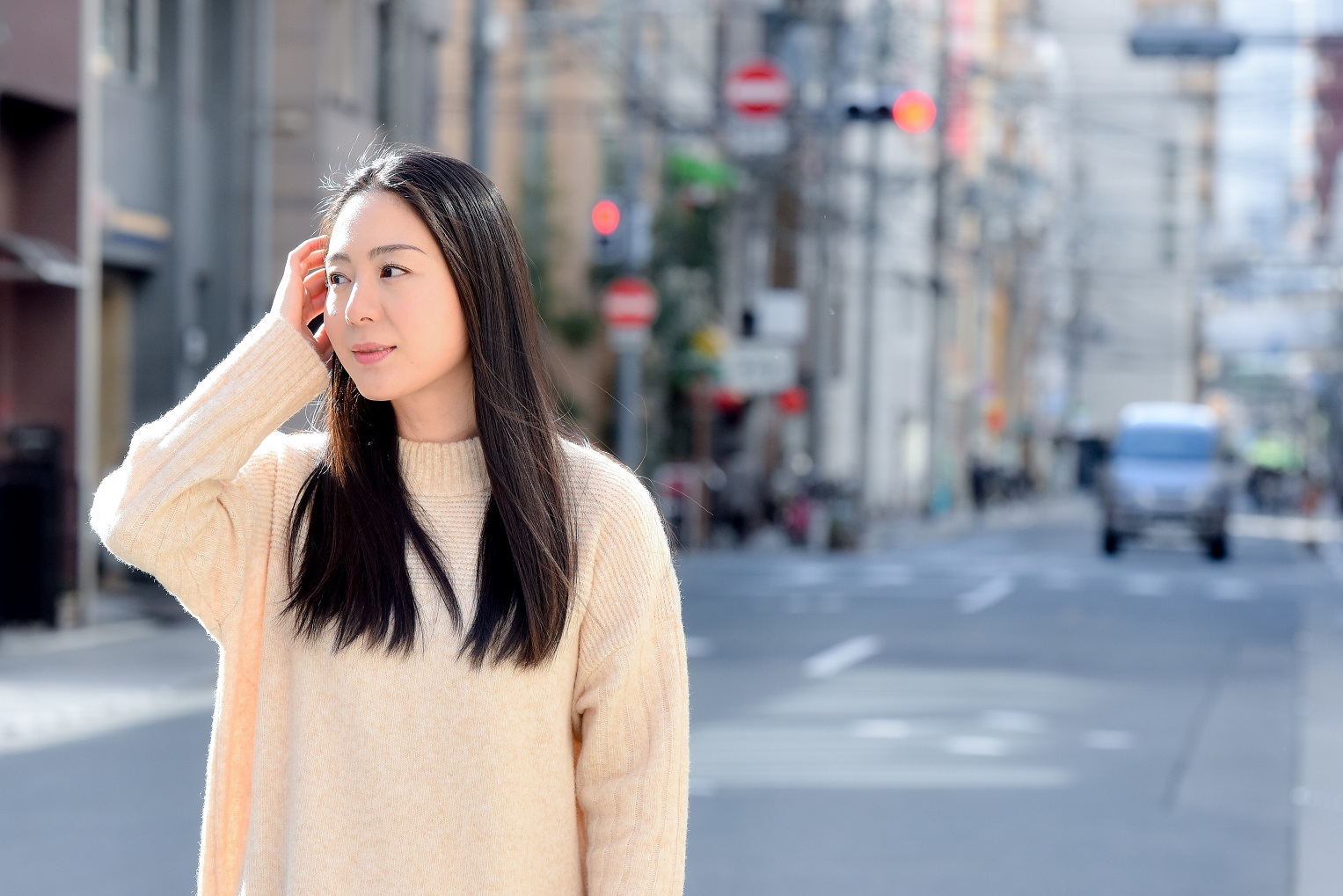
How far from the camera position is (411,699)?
2568mm

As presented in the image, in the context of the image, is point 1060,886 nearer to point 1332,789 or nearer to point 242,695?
point 1332,789

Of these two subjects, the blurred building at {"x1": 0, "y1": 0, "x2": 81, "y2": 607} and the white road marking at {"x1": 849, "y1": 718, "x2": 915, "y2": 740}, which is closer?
the white road marking at {"x1": 849, "y1": 718, "x2": 915, "y2": 740}

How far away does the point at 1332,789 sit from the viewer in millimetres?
10367

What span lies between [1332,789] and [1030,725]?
7.75ft

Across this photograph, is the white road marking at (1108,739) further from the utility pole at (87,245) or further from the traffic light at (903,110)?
the traffic light at (903,110)

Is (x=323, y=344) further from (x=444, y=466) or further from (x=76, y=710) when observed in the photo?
(x=76, y=710)

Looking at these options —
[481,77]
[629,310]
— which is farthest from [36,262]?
[629,310]

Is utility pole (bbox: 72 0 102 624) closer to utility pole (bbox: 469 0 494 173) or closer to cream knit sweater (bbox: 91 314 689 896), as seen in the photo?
utility pole (bbox: 469 0 494 173)

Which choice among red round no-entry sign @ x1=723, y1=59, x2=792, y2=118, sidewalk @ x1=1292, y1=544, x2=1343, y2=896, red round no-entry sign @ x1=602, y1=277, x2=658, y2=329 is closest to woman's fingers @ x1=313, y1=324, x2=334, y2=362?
sidewalk @ x1=1292, y1=544, x2=1343, y2=896

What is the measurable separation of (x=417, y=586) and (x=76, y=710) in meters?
10.3

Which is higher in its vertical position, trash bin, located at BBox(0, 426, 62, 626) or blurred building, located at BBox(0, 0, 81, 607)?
blurred building, located at BBox(0, 0, 81, 607)

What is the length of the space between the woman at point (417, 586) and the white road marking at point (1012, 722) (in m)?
9.71

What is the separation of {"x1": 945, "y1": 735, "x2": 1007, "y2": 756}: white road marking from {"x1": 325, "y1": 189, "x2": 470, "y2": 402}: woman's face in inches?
352

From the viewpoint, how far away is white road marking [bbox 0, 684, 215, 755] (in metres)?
11.3
